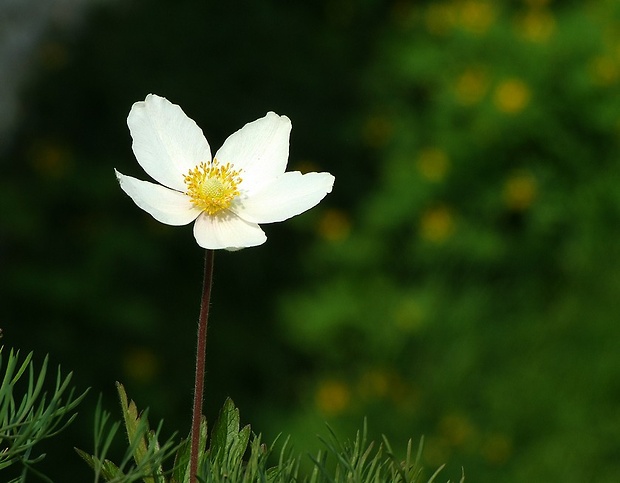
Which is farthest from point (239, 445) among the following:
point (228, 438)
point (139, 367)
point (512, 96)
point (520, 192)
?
point (512, 96)

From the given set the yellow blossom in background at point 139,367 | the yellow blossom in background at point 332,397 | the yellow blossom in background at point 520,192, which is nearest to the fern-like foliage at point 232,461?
the yellow blossom in background at point 332,397

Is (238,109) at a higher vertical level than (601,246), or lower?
higher

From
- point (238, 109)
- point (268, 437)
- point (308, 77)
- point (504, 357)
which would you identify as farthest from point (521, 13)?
point (268, 437)

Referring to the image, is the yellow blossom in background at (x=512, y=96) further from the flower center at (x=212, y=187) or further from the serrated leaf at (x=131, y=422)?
the serrated leaf at (x=131, y=422)

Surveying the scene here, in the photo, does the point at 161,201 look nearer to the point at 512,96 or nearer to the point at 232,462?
the point at 232,462

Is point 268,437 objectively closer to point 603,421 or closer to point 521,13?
point 603,421

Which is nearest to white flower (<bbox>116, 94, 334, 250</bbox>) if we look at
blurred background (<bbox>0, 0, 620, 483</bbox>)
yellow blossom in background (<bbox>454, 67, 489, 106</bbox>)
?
blurred background (<bbox>0, 0, 620, 483</bbox>)
